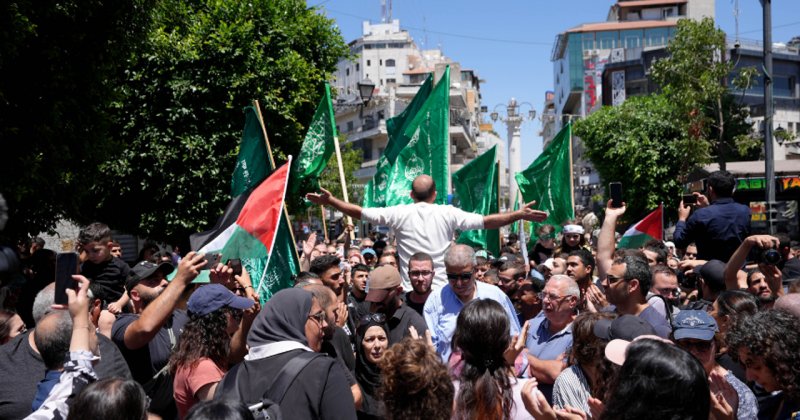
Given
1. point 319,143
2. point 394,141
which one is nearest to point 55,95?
point 319,143

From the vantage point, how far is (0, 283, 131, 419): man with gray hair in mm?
→ 3959

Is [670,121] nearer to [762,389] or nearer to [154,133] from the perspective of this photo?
[154,133]

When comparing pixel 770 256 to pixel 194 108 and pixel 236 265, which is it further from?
pixel 194 108

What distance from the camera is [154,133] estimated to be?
1956cm

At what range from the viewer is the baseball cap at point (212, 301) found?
4.34 m

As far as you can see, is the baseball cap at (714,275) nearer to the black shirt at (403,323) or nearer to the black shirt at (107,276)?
the black shirt at (403,323)

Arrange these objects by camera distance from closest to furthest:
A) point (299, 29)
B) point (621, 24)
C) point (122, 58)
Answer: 1. point (122, 58)
2. point (299, 29)
3. point (621, 24)

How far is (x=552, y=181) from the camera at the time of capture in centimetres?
1302

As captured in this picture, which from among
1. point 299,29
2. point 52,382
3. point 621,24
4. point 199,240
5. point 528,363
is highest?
point 621,24

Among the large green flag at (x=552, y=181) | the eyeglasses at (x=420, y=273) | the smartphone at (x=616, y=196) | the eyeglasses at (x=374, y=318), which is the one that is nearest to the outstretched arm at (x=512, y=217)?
the smartphone at (x=616, y=196)

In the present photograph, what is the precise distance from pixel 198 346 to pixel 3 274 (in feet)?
3.53

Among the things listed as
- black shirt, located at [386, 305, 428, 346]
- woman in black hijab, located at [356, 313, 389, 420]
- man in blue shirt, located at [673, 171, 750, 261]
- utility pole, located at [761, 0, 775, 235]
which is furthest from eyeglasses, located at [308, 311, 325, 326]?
utility pole, located at [761, 0, 775, 235]

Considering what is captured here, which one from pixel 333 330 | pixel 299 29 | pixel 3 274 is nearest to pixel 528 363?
pixel 333 330

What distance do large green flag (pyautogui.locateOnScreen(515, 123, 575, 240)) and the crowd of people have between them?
243 inches
